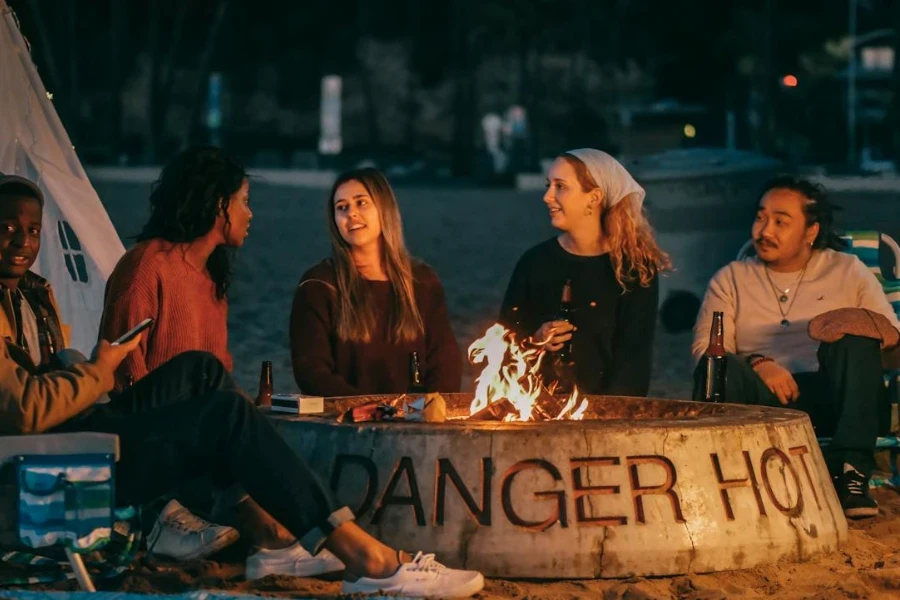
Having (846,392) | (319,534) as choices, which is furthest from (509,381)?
(319,534)

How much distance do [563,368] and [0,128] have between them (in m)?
3.03

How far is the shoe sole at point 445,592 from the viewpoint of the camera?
561cm

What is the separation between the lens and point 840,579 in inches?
246

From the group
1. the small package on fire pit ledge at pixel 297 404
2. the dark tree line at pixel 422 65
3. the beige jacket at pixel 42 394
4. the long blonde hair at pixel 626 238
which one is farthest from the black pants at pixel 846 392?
the dark tree line at pixel 422 65

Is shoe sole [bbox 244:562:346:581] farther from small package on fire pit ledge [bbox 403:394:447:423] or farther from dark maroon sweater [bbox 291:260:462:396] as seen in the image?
dark maroon sweater [bbox 291:260:462:396]

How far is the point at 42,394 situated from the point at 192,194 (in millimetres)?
1988

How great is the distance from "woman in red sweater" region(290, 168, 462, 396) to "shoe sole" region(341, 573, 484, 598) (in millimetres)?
1978

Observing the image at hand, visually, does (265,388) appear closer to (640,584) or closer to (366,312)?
(366,312)

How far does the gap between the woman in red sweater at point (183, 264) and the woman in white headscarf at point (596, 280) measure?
1324 millimetres

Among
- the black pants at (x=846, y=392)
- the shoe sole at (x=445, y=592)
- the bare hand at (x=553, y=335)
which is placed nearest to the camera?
the shoe sole at (x=445, y=592)

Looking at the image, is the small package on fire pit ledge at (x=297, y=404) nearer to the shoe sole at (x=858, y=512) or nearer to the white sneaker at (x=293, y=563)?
the white sneaker at (x=293, y=563)

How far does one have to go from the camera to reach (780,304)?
8117 mm

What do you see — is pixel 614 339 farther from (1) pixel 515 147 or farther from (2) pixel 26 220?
(1) pixel 515 147

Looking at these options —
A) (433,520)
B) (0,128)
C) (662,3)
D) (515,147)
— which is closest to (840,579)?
(433,520)
